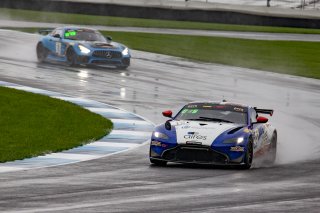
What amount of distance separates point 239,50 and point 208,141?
92.5 ft

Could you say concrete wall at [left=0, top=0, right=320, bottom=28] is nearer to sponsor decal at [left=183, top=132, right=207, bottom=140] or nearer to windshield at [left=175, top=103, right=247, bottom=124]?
windshield at [left=175, top=103, right=247, bottom=124]

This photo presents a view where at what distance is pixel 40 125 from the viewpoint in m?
21.0

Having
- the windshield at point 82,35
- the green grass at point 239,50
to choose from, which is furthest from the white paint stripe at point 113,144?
the green grass at point 239,50

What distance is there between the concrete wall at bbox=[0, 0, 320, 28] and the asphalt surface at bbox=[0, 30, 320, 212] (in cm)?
2384

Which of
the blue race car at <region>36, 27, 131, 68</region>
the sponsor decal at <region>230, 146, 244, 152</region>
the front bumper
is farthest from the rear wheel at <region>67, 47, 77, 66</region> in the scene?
the sponsor decal at <region>230, 146, 244, 152</region>

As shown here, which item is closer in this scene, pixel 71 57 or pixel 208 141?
pixel 208 141

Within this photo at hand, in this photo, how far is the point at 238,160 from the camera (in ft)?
54.0

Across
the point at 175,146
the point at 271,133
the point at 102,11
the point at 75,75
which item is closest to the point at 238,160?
the point at 175,146

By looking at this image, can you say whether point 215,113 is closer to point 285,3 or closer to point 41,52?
point 41,52

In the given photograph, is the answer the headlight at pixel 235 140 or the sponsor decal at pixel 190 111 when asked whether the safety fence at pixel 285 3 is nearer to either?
the sponsor decal at pixel 190 111

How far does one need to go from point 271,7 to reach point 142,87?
100 ft

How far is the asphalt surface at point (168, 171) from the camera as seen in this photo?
12.4m

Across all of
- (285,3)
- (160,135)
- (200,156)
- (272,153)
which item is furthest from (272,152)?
(285,3)

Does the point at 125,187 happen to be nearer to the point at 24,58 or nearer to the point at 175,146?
the point at 175,146
